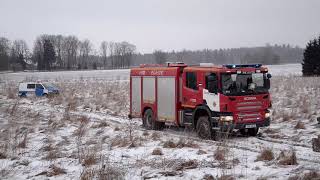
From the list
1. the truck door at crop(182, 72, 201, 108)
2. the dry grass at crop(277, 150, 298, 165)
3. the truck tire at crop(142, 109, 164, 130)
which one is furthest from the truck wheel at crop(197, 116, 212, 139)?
the dry grass at crop(277, 150, 298, 165)

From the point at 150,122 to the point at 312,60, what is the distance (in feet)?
147

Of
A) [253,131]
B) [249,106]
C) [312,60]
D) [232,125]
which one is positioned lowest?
[253,131]

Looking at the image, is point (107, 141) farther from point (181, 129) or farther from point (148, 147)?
point (181, 129)

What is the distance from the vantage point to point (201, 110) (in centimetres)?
1634

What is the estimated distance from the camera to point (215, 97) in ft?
50.7

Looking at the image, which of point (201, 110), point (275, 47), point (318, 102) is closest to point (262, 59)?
point (275, 47)

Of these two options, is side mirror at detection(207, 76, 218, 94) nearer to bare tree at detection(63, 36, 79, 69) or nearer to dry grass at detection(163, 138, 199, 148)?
dry grass at detection(163, 138, 199, 148)

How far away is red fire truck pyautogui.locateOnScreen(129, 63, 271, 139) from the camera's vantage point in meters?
15.3

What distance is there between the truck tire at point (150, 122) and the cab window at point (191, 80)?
2950mm

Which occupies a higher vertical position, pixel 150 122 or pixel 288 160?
pixel 288 160

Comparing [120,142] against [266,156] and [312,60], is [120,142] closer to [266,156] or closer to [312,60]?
[266,156]

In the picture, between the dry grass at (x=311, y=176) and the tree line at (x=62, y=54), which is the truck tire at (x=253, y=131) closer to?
the dry grass at (x=311, y=176)

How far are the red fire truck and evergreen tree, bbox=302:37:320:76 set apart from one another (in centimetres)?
4459

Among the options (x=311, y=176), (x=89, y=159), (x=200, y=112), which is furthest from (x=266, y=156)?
(x=200, y=112)
